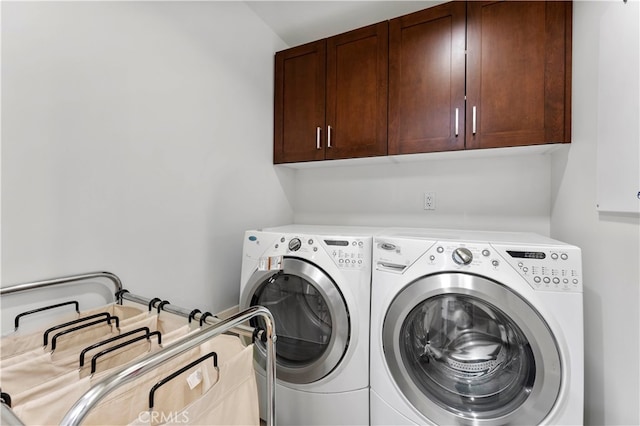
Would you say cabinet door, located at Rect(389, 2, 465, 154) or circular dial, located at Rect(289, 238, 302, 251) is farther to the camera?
cabinet door, located at Rect(389, 2, 465, 154)

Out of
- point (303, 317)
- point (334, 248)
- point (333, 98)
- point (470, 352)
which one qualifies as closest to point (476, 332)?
point (470, 352)

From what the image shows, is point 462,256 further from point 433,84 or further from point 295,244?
point 433,84

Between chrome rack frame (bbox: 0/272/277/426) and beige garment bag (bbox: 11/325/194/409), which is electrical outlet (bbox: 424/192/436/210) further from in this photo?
beige garment bag (bbox: 11/325/194/409)

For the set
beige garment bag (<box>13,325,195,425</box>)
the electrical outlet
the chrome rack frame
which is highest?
the electrical outlet

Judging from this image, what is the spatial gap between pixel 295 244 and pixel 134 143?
0.83 meters

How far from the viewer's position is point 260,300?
1494 millimetres

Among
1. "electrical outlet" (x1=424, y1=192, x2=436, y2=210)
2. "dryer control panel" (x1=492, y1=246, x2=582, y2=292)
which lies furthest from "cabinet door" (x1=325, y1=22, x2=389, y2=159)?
"dryer control panel" (x1=492, y1=246, x2=582, y2=292)

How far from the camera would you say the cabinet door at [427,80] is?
5.08 ft

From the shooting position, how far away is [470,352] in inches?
46.5

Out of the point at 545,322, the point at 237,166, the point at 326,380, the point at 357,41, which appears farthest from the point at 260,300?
the point at 357,41

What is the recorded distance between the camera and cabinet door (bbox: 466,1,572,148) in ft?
4.45

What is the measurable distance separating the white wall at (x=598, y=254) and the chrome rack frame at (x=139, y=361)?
43.2 inches

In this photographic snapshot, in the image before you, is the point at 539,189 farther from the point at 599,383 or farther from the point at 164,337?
the point at 164,337

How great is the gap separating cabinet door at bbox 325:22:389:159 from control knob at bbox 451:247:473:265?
840 millimetres
